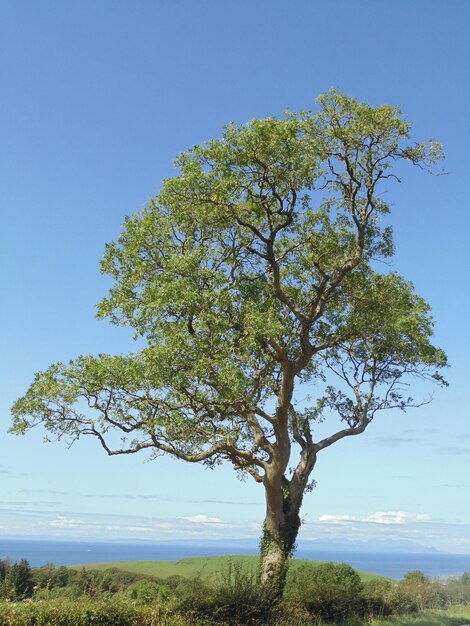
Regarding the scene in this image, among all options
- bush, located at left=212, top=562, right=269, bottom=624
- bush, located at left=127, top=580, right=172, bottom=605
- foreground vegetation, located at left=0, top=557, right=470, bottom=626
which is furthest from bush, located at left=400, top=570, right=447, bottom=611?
bush, located at left=127, top=580, right=172, bottom=605

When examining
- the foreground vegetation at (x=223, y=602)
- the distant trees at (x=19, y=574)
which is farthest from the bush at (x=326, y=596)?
the distant trees at (x=19, y=574)

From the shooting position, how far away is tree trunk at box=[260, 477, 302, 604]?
17.5 m

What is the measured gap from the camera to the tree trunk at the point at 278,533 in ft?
57.3

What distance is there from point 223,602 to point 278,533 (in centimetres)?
368

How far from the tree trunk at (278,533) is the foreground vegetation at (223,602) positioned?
1.84 ft

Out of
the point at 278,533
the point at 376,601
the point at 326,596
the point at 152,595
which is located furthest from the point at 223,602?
the point at 376,601

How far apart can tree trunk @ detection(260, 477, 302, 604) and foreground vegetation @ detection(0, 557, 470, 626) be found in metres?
0.56

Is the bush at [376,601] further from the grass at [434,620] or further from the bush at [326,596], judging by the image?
the grass at [434,620]

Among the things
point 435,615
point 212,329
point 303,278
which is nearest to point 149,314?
point 212,329

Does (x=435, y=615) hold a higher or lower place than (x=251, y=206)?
lower

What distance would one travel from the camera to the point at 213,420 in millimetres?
17328

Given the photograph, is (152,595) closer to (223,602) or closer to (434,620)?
(223,602)

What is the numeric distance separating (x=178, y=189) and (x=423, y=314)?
8.42m

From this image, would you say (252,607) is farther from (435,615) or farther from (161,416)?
(435,615)
